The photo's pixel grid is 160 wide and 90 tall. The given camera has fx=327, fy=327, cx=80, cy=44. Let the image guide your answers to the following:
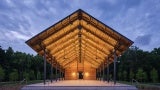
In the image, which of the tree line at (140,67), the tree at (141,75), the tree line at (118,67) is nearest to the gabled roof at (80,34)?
the tree line at (118,67)

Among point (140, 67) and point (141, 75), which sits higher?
point (140, 67)

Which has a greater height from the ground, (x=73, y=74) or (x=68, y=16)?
(x=68, y=16)

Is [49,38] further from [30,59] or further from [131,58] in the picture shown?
[131,58]

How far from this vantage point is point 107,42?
25.8m

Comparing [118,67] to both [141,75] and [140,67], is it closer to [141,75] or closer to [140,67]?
[140,67]

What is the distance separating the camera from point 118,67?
90.6 m

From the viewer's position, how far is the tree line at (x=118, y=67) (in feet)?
241

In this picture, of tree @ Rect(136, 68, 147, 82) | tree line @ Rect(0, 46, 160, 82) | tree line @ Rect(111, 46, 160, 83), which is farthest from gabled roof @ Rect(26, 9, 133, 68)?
tree line @ Rect(111, 46, 160, 83)

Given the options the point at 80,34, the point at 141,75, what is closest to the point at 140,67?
the point at 141,75

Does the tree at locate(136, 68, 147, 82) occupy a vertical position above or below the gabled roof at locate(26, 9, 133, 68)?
below

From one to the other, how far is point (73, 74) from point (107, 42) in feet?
98.8

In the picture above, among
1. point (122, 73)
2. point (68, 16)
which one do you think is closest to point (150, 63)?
point (122, 73)

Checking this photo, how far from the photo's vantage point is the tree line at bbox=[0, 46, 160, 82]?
73588mm

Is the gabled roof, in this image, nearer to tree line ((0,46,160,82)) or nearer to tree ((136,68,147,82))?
tree line ((0,46,160,82))
